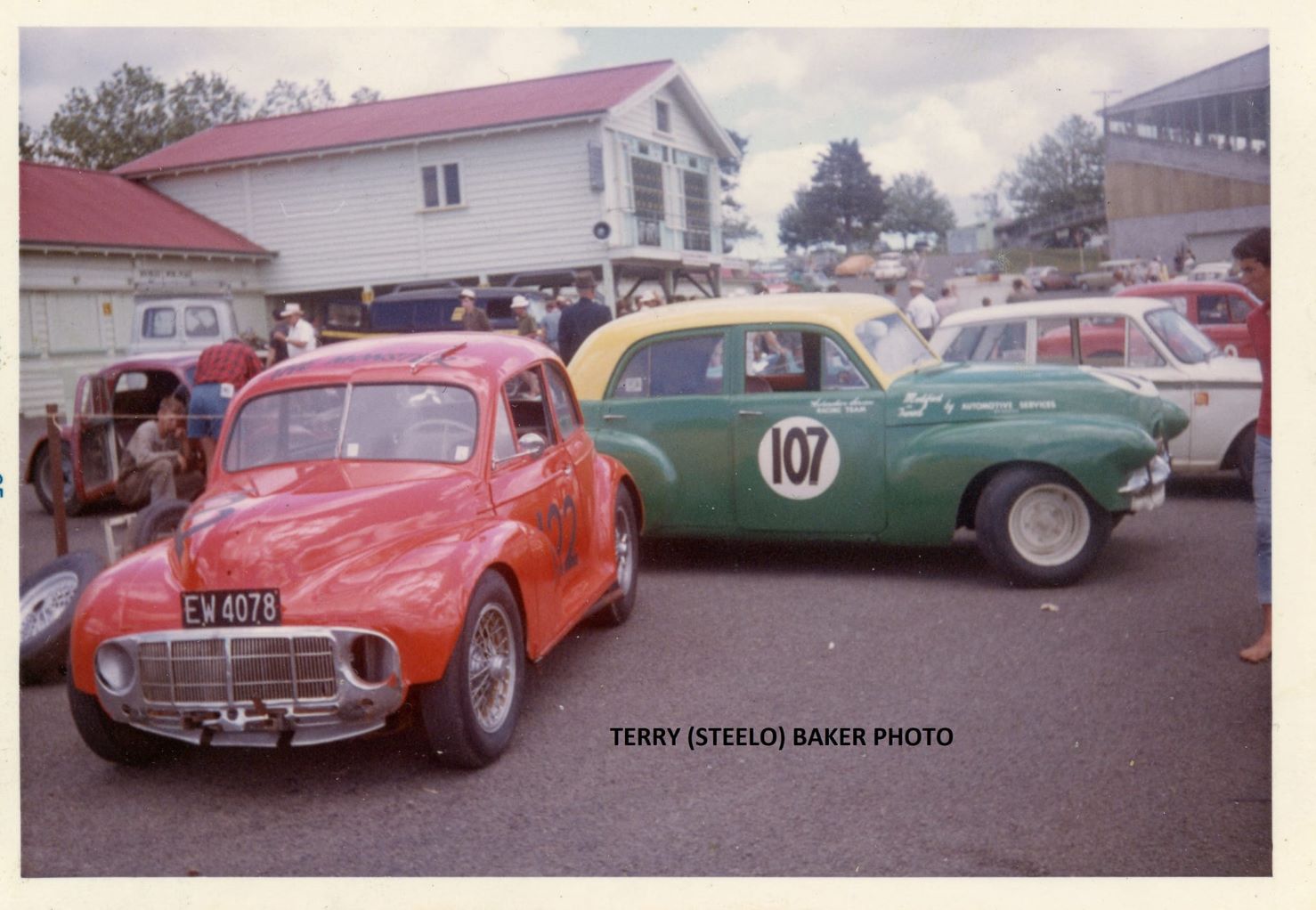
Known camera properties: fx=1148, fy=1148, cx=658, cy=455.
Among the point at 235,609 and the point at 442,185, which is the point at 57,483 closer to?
the point at 235,609

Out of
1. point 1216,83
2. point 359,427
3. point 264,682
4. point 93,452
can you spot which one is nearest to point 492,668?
point 264,682

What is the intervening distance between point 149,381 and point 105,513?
125 cm

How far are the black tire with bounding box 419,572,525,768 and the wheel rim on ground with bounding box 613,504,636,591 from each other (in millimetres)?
1578

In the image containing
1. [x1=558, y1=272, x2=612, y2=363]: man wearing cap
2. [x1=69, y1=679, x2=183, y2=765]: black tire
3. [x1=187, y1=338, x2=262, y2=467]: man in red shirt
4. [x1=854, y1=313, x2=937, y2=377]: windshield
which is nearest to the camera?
[x1=69, y1=679, x2=183, y2=765]: black tire

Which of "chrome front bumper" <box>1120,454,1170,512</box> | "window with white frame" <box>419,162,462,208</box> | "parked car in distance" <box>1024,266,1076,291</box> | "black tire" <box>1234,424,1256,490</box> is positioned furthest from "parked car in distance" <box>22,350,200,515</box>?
"parked car in distance" <box>1024,266,1076,291</box>

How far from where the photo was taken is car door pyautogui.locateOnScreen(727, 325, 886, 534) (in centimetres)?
668

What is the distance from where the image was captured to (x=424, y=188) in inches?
758

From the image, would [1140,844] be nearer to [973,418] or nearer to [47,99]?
[973,418]

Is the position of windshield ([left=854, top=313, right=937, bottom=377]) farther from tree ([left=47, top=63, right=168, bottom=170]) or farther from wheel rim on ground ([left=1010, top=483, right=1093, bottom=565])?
tree ([left=47, top=63, right=168, bottom=170])

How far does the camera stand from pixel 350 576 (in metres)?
4.05

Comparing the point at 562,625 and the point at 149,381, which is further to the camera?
the point at 149,381

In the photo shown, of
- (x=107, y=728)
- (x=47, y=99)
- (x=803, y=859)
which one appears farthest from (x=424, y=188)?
(x=803, y=859)

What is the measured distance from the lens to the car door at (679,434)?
699 centimetres

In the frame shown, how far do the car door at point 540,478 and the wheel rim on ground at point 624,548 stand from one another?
63 centimetres
